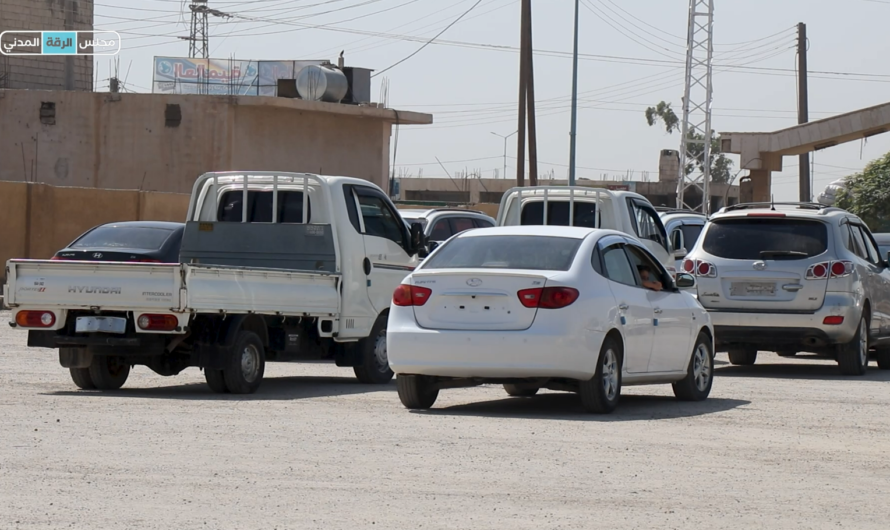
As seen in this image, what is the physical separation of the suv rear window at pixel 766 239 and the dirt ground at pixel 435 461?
2.89 meters

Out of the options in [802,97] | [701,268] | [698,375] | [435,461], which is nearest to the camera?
[435,461]

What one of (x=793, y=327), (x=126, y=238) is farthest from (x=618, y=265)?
(x=126, y=238)

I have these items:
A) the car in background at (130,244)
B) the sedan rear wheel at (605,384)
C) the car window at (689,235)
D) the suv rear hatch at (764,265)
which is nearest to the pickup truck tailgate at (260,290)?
the sedan rear wheel at (605,384)

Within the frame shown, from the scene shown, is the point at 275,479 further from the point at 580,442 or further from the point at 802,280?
the point at 802,280

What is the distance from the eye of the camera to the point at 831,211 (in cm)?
1669

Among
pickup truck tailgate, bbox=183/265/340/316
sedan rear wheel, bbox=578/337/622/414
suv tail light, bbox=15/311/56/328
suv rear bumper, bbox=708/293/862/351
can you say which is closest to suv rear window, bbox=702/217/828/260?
suv rear bumper, bbox=708/293/862/351

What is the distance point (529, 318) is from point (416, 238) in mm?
4468

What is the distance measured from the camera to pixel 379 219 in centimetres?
1523

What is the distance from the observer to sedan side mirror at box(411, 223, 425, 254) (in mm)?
15570

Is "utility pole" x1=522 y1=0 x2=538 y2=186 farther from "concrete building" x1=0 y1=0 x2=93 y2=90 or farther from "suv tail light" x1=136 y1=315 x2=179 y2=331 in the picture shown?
"suv tail light" x1=136 y1=315 x2=179 y2=331

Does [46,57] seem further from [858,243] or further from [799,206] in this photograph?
[858,243]

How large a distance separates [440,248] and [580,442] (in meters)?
Result: 2.88

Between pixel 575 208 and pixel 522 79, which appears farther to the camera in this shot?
pixel 522 79

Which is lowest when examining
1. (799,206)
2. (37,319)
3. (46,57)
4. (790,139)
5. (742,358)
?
(742,358)
